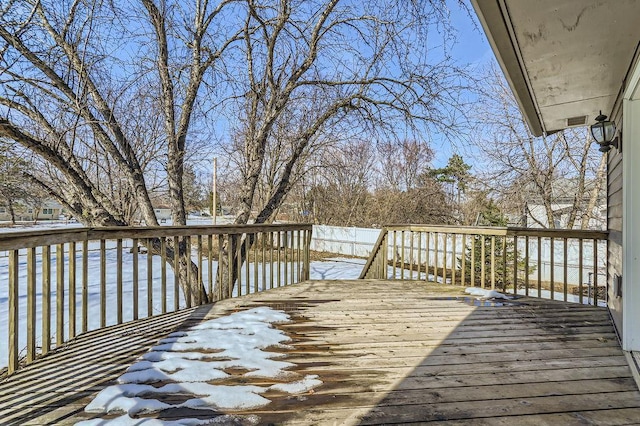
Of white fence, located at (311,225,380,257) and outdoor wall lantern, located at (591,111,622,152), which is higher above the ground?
outdoor wall lantern, located at (591,111,622,152)

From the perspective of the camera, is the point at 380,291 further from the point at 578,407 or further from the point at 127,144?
the point at 127,144

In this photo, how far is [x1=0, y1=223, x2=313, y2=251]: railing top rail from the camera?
212 cm

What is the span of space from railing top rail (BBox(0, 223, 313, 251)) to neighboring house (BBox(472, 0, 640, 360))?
9.23 ft

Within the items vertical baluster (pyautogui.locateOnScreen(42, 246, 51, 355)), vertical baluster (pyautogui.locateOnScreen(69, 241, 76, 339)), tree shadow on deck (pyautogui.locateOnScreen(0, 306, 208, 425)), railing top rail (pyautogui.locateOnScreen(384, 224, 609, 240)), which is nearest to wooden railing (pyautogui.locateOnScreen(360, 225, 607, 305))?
railing top rail (pyautogui.locateOnScreen(384, 224, 609, 240))

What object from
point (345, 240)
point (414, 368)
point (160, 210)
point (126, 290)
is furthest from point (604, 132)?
point (345, 240)

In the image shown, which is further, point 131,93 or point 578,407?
point 131,93

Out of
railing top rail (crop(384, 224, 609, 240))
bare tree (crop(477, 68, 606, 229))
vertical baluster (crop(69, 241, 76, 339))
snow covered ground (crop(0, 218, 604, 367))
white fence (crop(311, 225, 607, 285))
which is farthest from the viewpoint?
bare tree (crop(477, 68, 606, 229))

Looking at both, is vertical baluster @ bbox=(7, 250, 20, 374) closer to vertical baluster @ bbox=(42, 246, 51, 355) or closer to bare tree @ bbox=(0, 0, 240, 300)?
vertical baluster @ bbox=(42, 246, 51, 355)

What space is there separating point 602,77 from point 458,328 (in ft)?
7.24

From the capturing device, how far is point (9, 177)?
177 inches

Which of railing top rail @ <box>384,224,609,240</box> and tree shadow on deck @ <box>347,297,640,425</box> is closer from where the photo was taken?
tree shadow on deck @ <box>347,297,640,425</box>

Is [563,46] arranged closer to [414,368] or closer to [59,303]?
[414,368]

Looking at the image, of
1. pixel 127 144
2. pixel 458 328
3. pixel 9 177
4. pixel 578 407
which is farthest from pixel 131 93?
pixel 578 407

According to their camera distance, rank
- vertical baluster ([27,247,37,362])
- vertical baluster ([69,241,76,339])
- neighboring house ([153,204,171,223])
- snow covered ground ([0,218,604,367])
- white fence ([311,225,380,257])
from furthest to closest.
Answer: white fence ([311,225,380,257])
neighboring house ([153,204,171,223])
snow covered ground ([0,218,604,367])
vertical baluster ([69,241,76,339])
vertical baluster ([27,247,37,362])
